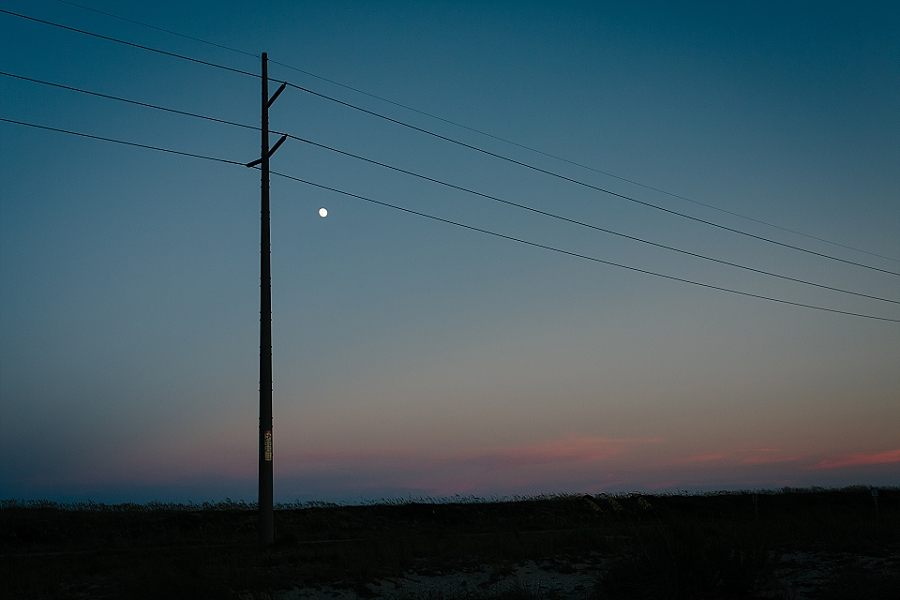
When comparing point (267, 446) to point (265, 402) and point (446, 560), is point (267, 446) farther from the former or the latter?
point (446, 560)

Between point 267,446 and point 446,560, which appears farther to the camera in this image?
point 267,446

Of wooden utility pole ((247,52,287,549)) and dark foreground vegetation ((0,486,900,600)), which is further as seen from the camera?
wooden utility pole ((247,52,287,549))

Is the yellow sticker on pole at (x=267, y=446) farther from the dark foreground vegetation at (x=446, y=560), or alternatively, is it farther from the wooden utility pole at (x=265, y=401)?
the dark foreground vegetation at (x=446, y=560)

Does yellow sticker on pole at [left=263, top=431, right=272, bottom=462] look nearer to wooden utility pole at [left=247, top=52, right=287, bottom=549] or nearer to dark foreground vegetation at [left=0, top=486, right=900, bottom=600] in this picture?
wooden utility pole at [left=247, top=52, right=287, bottom=549]

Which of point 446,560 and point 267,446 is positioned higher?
point 267,446

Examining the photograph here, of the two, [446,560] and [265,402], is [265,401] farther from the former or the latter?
[446,560]

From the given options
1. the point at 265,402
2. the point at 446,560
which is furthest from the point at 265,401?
the point at 446,560

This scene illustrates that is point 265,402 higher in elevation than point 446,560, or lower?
higher

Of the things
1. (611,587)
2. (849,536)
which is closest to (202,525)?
(611,587)

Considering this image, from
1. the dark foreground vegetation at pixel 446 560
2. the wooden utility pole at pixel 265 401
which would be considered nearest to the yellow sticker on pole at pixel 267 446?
the wooden utility pole at pixel 265 401

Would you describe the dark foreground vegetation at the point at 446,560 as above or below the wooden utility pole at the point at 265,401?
below

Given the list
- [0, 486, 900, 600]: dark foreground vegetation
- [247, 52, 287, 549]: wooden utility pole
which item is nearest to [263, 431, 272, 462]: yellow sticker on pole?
[247, 52, 287, 549]: wooden utility pole

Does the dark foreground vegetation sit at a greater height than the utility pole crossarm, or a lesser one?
lesser

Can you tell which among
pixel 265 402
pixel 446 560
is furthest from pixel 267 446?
pixel 446 560
